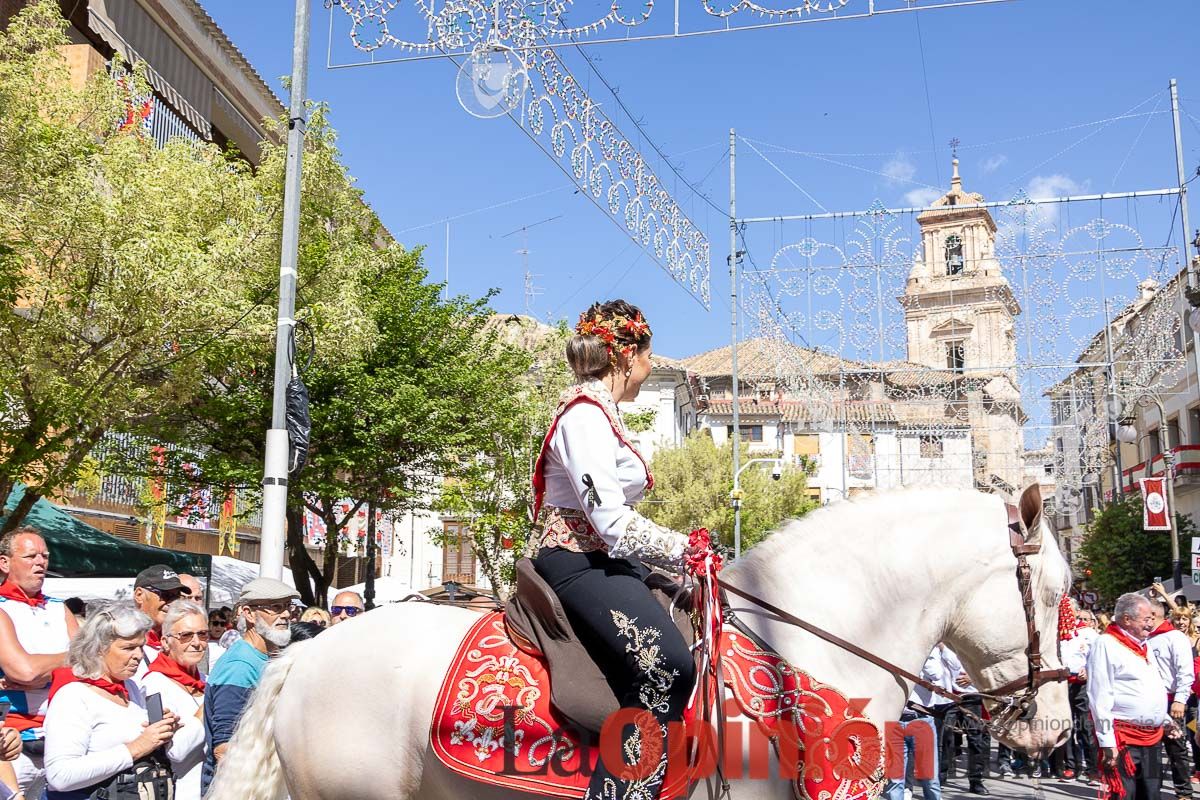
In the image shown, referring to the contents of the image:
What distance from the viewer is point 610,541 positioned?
3617mm

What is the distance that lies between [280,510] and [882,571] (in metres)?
7.53

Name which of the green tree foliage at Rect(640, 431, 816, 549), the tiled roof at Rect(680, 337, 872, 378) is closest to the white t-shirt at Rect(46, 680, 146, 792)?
the tiled roof at Rect(680, 337, 872, 378)

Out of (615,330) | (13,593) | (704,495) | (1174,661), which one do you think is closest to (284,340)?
(13,593)

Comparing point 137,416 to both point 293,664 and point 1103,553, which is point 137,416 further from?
point 1103,553

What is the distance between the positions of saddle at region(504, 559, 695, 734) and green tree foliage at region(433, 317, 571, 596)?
61.1 ft

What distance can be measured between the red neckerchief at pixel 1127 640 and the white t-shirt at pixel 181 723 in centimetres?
710

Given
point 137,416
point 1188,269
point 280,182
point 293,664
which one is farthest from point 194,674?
point 1188,269

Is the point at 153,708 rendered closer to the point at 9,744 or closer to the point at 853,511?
the point at 9,744

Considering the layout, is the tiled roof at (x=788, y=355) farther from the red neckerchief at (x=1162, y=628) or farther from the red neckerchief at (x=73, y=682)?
the red neckerchief at (x=73, y=682)

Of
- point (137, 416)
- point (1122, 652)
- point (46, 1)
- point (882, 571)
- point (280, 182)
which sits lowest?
point (1122, 652)

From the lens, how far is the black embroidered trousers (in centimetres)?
357

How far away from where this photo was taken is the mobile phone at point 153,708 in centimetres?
515

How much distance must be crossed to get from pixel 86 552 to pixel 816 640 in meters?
12.4

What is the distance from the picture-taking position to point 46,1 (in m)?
13.3
